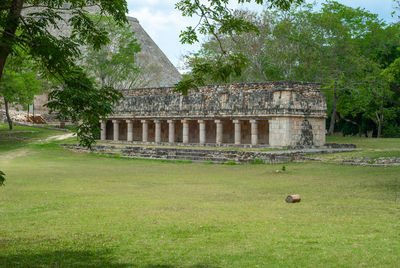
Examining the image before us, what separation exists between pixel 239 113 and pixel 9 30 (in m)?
22.4

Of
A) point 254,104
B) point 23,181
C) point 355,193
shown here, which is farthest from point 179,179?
point 254,104

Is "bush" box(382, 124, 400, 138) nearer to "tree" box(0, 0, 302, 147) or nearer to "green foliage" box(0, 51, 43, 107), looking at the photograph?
"green foliage" box(0, 51, 43, 107)

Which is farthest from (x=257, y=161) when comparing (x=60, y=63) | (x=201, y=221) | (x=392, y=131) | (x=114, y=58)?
(x=114, y=58)

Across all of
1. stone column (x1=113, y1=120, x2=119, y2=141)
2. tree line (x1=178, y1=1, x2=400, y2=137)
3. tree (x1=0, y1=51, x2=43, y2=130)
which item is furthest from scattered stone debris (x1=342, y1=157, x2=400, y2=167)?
tree (x1=0, y1=51, x2=43, y2=130)

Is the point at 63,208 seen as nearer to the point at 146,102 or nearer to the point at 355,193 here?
the point at 355,193

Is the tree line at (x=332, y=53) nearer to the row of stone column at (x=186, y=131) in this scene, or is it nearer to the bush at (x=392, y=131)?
the bush at (x=392, y=131)

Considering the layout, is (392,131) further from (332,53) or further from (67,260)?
(67,260)

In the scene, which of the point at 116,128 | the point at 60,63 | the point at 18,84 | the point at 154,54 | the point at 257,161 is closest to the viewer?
the point at 60,63

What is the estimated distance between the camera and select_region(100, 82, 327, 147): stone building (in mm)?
27031

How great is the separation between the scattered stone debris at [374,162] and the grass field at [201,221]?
312cm

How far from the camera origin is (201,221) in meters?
9.09

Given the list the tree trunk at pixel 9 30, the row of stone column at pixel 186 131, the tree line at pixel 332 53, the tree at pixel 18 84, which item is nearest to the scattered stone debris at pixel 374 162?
the row of stone column at pixel 186 131

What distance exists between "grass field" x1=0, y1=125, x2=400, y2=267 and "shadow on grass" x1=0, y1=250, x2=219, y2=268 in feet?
0.04

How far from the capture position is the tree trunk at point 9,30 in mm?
6577
